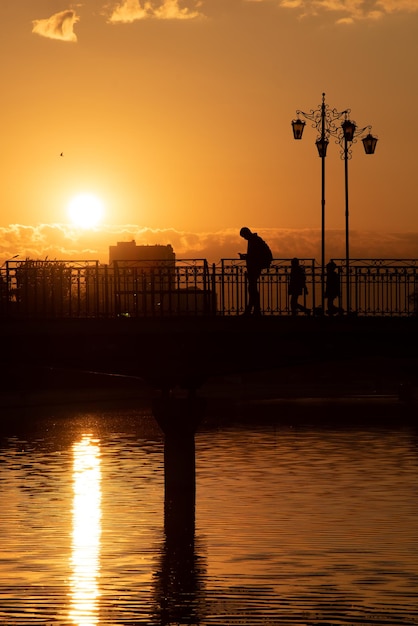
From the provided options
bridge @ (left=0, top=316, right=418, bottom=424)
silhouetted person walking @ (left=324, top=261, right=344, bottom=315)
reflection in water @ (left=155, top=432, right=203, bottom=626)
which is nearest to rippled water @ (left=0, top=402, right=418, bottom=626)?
reflection in water @ (left=155, top=432, right=203, bottom=626)

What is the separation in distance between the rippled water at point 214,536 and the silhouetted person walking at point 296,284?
6.35m

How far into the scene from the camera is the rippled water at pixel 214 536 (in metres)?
28.9

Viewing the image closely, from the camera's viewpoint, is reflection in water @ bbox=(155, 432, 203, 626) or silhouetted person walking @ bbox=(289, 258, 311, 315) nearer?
reflection in water @ bbox=(155, 432, 203, 626)

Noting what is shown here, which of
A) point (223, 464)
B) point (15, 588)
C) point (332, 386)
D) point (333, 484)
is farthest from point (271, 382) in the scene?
point (15, 588)

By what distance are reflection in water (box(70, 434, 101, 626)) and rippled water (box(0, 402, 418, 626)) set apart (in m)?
0.07

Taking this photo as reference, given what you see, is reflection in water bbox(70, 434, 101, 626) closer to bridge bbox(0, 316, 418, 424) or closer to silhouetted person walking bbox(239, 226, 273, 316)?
bridge bbox(0, 316, 418, 424)

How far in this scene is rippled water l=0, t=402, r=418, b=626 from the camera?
2891 cm

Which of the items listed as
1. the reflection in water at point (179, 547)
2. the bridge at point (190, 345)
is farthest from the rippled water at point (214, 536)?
the bridge at point (190, 345)

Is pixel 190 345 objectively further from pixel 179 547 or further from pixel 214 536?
pixel 179 547

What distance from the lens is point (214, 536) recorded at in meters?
40.3

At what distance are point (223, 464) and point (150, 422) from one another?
3377cm

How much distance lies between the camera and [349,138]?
164 feet

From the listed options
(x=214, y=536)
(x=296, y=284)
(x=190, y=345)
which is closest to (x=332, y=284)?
(x=296, y=284)

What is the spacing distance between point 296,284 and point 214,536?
7.86m
